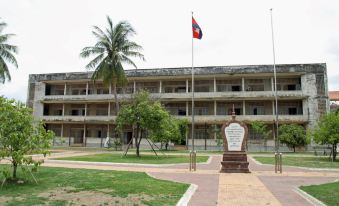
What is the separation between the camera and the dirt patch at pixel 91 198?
24.6 feet

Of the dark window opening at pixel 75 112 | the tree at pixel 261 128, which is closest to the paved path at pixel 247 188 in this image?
the tree at pixel 261 128

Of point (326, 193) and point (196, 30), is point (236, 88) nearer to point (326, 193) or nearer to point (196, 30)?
point (196, 30)

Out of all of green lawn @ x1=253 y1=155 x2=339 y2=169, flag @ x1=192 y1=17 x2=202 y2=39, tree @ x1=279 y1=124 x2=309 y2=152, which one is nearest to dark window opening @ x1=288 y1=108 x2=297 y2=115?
tree @ x1=279 y1=124 x2=309 y2=152

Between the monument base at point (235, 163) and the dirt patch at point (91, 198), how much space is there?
6869 mm

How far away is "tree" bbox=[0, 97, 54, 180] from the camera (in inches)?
385

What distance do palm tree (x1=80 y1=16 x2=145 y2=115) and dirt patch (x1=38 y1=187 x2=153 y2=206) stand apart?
24079 mm

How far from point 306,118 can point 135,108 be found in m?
22.7

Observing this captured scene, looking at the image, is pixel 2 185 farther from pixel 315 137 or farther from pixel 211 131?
pixel 211 131

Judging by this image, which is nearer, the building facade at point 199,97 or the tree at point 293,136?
the tree at point 293,136

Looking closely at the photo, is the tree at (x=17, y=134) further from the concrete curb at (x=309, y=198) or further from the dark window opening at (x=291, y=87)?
the dark window opening at (x=291, y=87)

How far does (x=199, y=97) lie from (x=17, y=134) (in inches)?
1179

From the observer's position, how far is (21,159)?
981 cm

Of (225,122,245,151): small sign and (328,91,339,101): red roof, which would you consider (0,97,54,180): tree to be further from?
(328,91,339,101): red roof

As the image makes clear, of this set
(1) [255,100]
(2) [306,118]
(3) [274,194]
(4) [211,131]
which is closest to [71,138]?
(4) [211,131]
